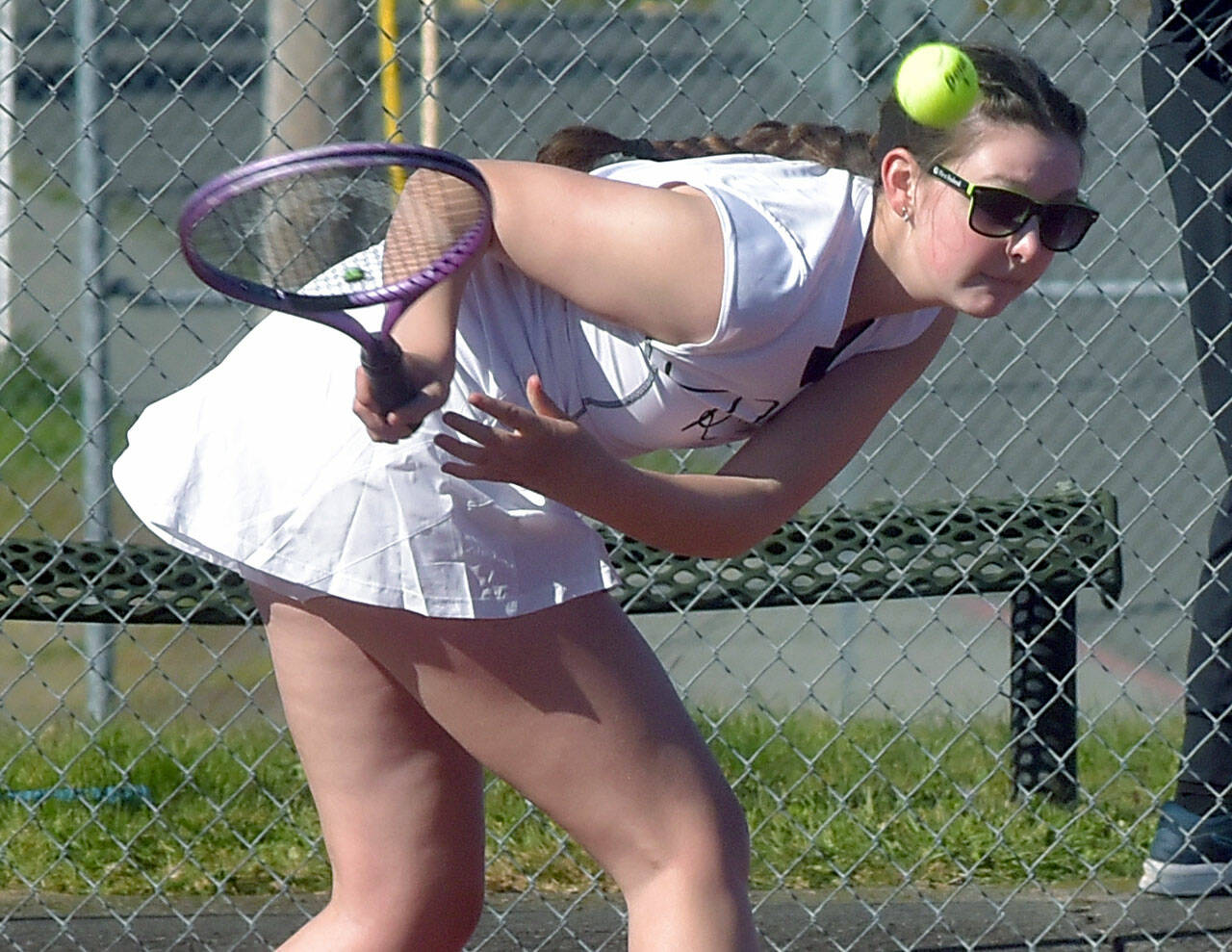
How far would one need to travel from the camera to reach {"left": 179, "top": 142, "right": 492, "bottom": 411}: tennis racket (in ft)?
5.68

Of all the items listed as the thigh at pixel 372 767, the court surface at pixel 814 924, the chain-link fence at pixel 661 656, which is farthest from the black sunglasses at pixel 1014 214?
the court surface at pixel 814 924

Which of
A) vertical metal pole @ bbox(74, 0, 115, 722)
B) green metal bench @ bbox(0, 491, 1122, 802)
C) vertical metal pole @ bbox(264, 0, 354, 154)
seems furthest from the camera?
vertical metal pole @ bbox(264, 0, 354, 154)

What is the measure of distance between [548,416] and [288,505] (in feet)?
1.32

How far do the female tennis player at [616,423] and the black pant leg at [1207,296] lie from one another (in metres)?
1.70

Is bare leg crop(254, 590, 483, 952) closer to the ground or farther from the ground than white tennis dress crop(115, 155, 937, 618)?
closer to the ground

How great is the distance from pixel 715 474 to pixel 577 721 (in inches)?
13.4

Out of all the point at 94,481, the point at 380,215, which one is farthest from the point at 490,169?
the point at 94,481

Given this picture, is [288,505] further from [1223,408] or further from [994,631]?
[994,631]

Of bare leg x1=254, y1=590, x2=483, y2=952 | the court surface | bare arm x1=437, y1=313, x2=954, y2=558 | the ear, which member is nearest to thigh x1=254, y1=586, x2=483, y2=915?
bare leg x1=254, y1=590, x2=483, y2=952

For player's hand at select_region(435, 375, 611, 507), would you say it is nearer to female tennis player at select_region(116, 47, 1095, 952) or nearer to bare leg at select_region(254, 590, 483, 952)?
female tennis player at select_region(116, 47, 1095, 952)

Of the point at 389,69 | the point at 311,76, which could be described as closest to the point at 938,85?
the point at 389,69

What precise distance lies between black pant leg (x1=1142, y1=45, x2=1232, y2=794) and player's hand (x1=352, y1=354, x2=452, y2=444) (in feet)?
7.70

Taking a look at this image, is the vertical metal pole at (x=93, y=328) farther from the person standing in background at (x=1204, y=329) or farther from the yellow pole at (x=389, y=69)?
the person standing in background at (x=1204, y=329)

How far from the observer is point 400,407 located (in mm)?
1758
